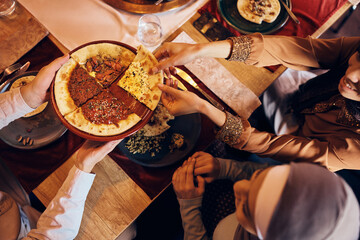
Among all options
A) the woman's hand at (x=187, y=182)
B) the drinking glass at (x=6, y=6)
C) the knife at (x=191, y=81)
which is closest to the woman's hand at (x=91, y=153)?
the woman's hand at (x=187, y=182)

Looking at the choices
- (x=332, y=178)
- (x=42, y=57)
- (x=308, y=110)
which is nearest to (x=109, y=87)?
(x=42, y=57)

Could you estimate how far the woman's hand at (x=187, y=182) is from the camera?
1415 millimetres

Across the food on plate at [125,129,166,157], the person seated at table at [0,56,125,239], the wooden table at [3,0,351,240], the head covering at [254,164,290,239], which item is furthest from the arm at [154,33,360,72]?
the head covering at [254,164,290,239]

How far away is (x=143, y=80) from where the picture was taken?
1483mm

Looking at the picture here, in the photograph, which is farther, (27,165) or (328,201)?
(27,165)

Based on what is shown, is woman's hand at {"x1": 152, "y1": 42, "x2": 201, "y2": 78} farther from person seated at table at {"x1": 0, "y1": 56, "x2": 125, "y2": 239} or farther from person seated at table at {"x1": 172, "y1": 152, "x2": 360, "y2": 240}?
person seated at table at {"x1": 172, "y1": 152, "x2": 360, "y2": 240}

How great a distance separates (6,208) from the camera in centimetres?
133

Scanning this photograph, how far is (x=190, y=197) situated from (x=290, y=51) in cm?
129

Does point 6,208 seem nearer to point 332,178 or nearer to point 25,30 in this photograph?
point 25,30

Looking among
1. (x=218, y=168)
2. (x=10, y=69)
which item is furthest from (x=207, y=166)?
(x=10, y=69)

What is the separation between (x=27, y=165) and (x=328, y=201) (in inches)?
67.7

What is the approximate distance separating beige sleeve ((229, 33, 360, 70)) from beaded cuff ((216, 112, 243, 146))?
45 centimetres

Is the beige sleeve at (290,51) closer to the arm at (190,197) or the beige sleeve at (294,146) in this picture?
the beige sleeve at (294,146)

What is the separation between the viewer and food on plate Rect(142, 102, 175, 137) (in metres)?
1.51
